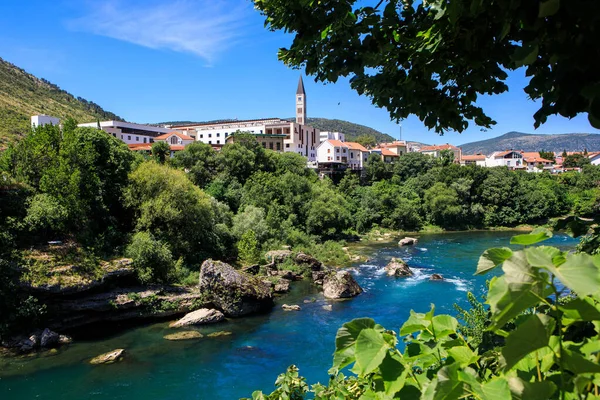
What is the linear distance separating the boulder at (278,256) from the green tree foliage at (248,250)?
94cm

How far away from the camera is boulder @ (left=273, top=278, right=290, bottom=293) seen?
21047 mm

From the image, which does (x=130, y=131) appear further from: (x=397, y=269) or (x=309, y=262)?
(x=397, y=269)

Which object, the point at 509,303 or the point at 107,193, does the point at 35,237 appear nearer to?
the point at 107,193

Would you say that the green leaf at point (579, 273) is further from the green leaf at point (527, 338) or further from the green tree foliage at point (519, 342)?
the green leaf at point (527, 338)

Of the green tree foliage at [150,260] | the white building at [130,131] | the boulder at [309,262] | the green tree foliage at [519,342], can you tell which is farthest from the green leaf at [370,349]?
the white building at [130,131]

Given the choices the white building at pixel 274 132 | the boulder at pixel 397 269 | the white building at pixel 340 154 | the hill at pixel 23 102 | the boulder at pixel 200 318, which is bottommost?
the boulder at pixel 200 318

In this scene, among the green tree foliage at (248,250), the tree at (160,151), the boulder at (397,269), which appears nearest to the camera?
the boulder at (397,269)

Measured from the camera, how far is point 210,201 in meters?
25.8

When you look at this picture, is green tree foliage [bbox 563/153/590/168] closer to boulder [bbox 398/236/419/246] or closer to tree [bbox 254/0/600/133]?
boulder [bbox 398/236/419/246]

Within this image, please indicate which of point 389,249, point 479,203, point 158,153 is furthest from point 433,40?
point 479,203

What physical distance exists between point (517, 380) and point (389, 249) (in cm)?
3189

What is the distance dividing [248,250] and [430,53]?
2202cm

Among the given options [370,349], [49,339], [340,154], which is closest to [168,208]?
[49,339]

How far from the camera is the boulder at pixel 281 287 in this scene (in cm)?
2105
